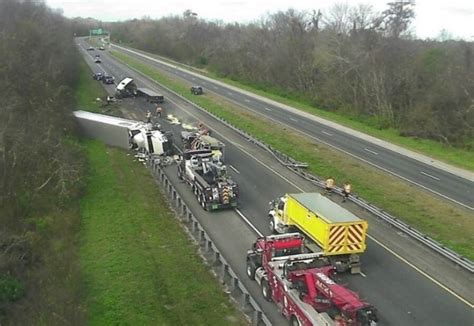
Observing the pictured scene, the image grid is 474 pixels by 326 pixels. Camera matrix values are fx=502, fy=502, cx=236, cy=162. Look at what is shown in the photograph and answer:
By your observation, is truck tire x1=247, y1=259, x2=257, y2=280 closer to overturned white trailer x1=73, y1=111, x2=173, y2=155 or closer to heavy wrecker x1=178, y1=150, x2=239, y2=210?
heavy wrecker x1=178, y1=150, x2=239, y2=210

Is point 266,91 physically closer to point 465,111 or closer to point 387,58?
point 387,58

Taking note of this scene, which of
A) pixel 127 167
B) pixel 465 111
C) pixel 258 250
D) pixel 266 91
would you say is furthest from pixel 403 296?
pixel 266 91

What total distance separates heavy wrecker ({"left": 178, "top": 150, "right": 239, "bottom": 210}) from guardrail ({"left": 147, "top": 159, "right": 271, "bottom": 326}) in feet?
4.02

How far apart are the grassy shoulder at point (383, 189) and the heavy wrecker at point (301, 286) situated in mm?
10197

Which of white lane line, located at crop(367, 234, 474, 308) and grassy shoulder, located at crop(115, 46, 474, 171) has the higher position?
white lane line, located at crop(367, 234, 474, 308)

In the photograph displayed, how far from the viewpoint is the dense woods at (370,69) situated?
53.8 meters

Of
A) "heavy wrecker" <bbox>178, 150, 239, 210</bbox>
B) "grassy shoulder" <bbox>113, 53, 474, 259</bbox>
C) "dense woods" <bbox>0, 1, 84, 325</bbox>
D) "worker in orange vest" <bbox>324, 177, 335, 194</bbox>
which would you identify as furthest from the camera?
"worker in orange vest" <bbox>324, 177, 335, 194</bbox>

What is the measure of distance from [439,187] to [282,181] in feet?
38.0

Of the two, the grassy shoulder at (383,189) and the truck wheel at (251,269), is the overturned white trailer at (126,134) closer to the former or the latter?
the grassy shoulder at (383,189)

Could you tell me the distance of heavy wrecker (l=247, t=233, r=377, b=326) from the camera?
14.4 meters

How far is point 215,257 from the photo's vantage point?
22.6 meters

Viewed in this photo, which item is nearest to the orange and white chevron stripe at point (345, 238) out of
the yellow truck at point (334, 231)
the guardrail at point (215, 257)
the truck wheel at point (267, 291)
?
the yellow truck at point (334, 231)

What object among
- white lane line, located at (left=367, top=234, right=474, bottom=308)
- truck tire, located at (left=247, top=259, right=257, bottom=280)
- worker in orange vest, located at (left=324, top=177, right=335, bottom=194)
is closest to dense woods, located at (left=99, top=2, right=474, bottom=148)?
worker in orange vest, located at (left=324, top=177, right=335, bottom=194)

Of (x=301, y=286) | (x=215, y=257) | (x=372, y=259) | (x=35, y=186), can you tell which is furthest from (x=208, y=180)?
(x=301, y=286)
